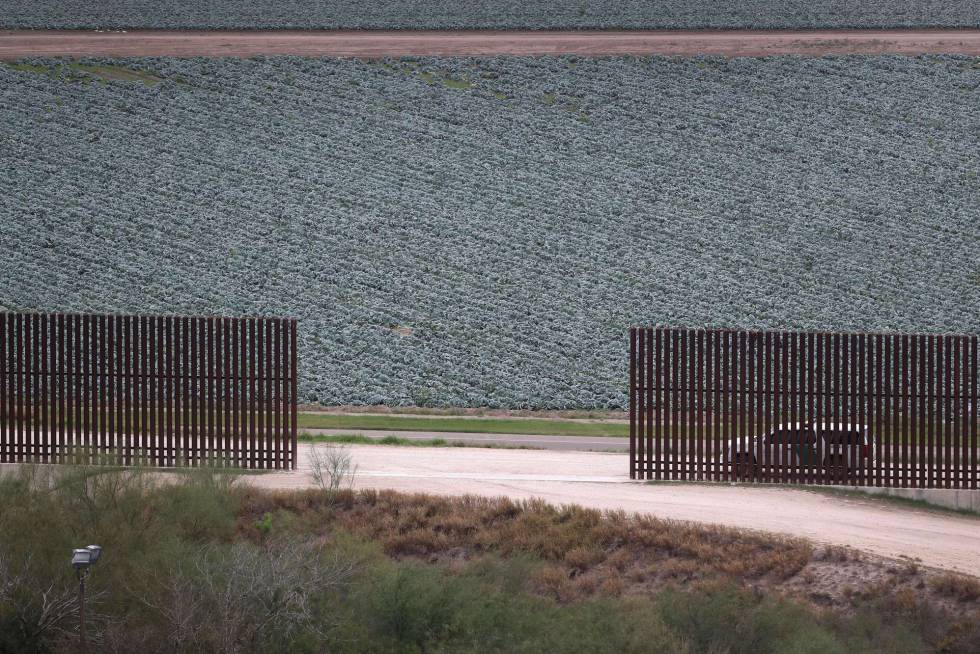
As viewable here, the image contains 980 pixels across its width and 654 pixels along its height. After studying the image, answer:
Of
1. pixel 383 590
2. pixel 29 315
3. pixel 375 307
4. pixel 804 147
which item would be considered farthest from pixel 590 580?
pixel 804 147

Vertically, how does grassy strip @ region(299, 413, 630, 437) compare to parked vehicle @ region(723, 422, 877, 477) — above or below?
below

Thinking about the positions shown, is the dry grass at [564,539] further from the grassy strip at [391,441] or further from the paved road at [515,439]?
the paved road at [515,439]

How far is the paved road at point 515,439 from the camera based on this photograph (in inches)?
1380

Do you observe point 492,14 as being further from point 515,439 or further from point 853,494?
point 853,494

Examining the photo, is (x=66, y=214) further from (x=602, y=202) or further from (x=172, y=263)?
(x=602, y=202)

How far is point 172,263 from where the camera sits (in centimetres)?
5025

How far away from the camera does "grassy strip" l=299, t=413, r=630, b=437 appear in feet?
123

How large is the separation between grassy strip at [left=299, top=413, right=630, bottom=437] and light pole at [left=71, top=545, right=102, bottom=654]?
17.7 metres

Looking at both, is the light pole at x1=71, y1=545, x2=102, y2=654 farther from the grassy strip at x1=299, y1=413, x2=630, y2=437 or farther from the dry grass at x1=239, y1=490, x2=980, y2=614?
the grassy strip at x1=299, y1=413, x2=630, y2=437

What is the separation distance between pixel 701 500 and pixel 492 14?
56497 mm

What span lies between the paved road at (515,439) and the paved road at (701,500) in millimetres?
4998

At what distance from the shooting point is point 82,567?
18.3 metres

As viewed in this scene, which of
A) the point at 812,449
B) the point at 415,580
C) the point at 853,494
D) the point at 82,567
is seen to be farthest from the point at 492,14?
the point at 82,567

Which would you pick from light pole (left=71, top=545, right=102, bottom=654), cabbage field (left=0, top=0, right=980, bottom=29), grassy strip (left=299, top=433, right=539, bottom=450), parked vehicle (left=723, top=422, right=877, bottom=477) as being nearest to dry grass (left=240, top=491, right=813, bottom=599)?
parked vehicle (left=723, top=422, right=877, bottom=477)
